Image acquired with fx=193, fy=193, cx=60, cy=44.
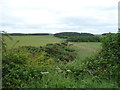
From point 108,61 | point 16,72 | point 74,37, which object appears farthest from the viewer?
point 74,37

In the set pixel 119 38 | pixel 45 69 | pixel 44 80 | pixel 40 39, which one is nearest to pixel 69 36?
pixel 40 39

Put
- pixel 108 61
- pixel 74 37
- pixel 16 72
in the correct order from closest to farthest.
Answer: pixel 16 72 → pixel 108 61 → pixel 74 37

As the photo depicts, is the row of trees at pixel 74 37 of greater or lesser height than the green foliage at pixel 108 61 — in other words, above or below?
above

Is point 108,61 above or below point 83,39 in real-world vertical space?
below

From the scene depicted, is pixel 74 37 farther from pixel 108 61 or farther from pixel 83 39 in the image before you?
pixel 108 61

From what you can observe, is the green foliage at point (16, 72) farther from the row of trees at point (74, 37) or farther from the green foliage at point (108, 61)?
the row of trees at point (74, 37)

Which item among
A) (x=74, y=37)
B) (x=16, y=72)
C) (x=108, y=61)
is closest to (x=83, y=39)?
(x=74, y=37)

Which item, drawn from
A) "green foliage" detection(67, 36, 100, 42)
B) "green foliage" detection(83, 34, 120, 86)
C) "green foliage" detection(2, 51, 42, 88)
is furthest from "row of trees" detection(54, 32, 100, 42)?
"green foliage" detection(2, 51, 42, 88)

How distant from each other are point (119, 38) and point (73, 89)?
394 cm

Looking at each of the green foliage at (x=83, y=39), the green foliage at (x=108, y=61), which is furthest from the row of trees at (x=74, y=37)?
the green foliage at (x=108, y=61)

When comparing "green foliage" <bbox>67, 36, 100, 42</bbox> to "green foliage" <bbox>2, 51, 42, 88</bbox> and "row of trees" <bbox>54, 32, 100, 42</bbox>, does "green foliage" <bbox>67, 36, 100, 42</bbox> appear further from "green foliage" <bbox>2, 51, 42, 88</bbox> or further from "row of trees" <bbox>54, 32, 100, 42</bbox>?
"green foliage" <bbox>2, 51, 42, 88</bbox>

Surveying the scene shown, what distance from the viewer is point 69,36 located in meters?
17.4

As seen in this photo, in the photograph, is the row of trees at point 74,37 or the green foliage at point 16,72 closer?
the green foliage at point 16,72

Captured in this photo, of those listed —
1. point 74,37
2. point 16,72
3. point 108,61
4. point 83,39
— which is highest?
point 74,37
